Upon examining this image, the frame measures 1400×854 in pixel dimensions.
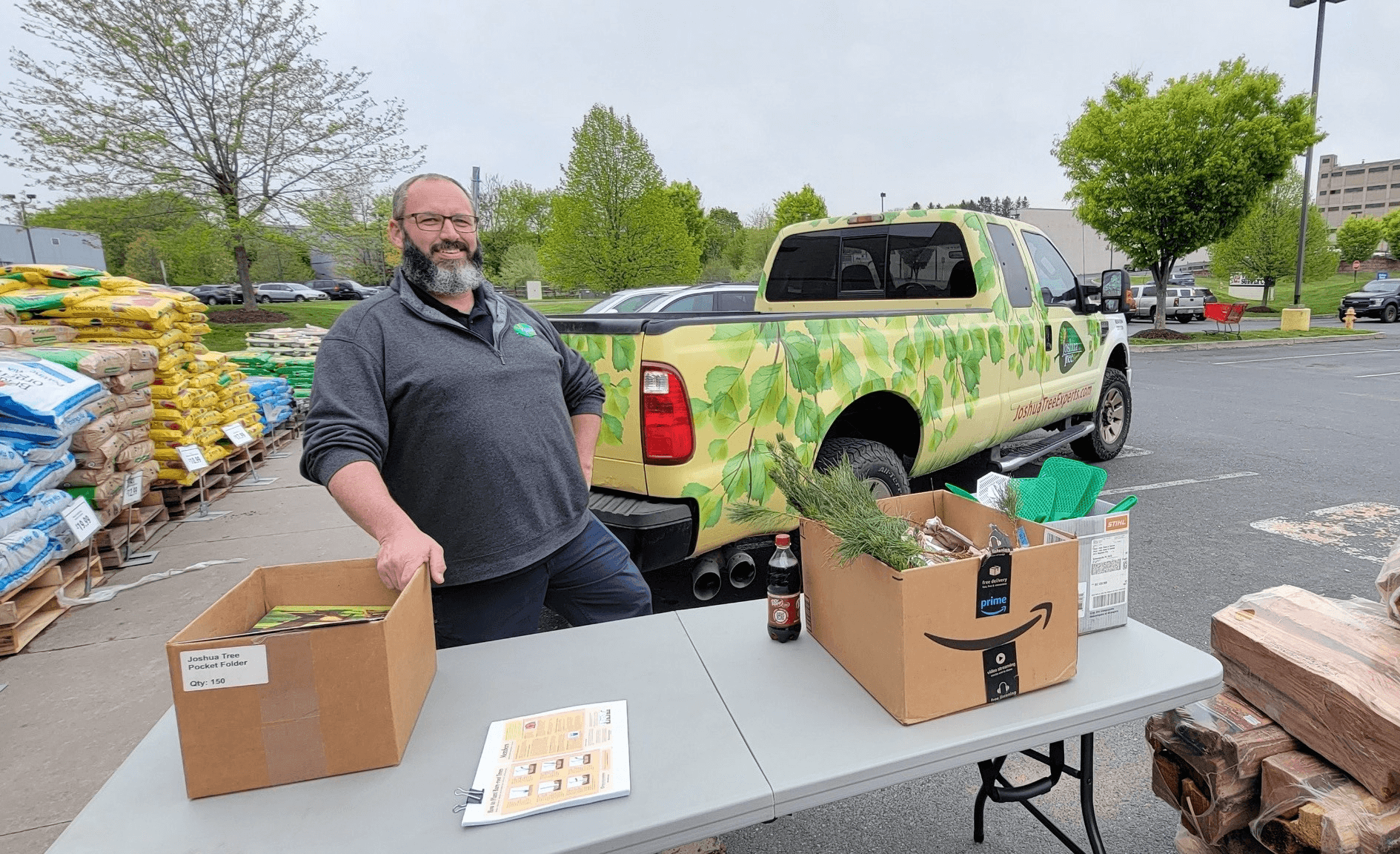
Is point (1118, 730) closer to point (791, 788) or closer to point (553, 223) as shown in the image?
point (791, 788)

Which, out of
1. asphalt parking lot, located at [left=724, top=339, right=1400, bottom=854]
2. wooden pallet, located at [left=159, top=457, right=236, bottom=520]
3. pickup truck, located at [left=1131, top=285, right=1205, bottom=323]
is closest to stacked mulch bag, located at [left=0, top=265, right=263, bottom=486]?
wooden pallet, located at [left=159, top=457, right=236, bottom=520]

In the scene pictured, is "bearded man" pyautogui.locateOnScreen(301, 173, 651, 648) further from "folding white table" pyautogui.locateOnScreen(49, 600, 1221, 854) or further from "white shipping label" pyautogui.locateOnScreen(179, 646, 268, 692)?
"white shipping label" pyautogui.locateOnScreen(179, 646, 268, 692)

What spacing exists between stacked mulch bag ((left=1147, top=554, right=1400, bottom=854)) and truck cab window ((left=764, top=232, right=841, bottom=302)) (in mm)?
3917

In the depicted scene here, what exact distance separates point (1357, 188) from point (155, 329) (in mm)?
130382

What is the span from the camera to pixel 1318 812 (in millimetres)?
1570

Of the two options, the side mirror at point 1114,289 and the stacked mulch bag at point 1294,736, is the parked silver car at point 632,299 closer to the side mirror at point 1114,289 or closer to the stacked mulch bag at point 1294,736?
the side mirror at point 1114,289

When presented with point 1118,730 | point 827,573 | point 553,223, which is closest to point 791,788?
point 827,573

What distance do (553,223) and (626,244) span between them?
3.00 metres

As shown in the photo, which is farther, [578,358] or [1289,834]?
[578,358]

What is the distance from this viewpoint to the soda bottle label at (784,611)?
183 cm

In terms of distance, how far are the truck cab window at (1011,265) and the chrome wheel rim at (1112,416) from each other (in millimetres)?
2205

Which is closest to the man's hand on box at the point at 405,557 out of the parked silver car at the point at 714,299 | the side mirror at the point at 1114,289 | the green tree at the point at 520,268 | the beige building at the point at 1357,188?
the side mirror at the point at 1114,289

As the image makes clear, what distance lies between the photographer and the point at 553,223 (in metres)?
25.4

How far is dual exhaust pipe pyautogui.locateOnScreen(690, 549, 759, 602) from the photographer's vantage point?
311 cm
